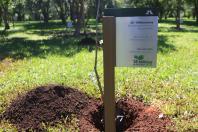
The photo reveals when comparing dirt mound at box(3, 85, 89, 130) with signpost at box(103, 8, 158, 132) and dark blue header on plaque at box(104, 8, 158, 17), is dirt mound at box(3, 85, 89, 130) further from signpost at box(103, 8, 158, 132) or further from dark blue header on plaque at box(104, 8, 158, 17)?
dark blue header on plaque at box(104, 8, 158, 17)

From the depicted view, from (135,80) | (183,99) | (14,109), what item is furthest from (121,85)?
(14,109)

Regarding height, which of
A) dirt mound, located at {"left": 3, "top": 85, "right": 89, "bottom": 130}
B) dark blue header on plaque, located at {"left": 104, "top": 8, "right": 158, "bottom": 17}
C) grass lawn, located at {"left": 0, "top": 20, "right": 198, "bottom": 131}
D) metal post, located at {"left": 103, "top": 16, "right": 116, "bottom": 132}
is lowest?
grass lawn, located at {"left": 0, "top": 20, "right": 198, "bottom": 131}

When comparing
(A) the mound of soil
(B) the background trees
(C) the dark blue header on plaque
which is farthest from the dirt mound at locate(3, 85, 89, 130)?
(B) the background trees

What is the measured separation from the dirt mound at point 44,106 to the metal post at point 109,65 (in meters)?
1.59

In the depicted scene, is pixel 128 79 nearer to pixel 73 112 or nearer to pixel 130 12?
pixel 73 112

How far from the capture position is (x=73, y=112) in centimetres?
611

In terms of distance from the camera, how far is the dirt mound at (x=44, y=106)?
5964 millimetres

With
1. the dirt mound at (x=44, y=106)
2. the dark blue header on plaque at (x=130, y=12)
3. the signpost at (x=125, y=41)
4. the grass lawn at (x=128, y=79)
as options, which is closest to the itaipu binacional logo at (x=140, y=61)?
the signpost at (x=125, y=41)

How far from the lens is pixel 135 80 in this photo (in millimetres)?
8562

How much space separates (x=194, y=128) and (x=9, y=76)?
5448 millimetres

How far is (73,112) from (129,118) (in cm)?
87

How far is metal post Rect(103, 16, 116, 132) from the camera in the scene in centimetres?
438

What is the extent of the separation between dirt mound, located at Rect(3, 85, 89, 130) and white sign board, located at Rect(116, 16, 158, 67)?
1.87 metres

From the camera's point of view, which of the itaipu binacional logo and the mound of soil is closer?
the itaipu binacional logo
